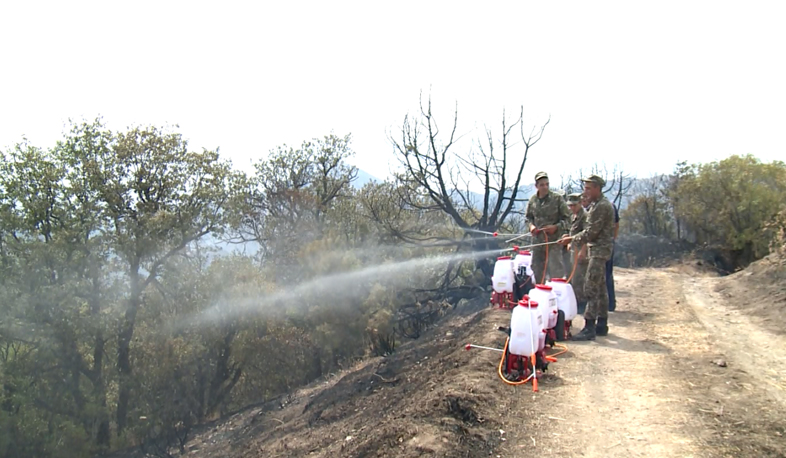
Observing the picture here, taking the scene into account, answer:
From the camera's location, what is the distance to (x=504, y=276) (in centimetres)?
930

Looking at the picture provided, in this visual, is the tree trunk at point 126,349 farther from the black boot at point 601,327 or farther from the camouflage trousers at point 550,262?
the black boot at point 601,327

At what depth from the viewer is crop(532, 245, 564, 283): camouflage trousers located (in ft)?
28.2

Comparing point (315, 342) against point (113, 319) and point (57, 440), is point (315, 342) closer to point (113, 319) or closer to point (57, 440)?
point (113, 319)

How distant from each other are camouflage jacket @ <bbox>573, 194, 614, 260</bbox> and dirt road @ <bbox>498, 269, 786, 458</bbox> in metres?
1.24

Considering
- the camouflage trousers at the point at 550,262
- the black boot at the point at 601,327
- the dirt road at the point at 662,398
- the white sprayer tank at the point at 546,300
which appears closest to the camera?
the dirt road at the point at 662,398

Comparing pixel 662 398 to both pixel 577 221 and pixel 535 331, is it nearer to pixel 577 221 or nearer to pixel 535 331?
pixel 535 331

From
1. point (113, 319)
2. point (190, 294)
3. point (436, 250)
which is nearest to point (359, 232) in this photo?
point (436, 250)

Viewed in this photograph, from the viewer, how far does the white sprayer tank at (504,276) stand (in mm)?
9266

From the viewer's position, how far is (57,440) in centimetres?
1781

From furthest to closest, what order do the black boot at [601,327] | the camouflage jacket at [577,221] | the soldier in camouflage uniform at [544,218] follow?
the camouflage jacket at [577,221]
the soldier in camouflage uniform at [544,218]
the black boot at [601,327]

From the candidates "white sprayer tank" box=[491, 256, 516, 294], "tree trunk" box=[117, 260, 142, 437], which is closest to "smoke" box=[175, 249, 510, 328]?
"tree trunk" box=[117, 260, 142, 437]

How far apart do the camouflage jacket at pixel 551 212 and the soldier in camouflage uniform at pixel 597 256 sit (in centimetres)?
91

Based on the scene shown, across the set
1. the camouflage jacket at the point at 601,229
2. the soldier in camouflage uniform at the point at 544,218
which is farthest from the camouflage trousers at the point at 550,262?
the camouflage jacket at the point at 601,229

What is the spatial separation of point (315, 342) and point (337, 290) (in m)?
2.14
